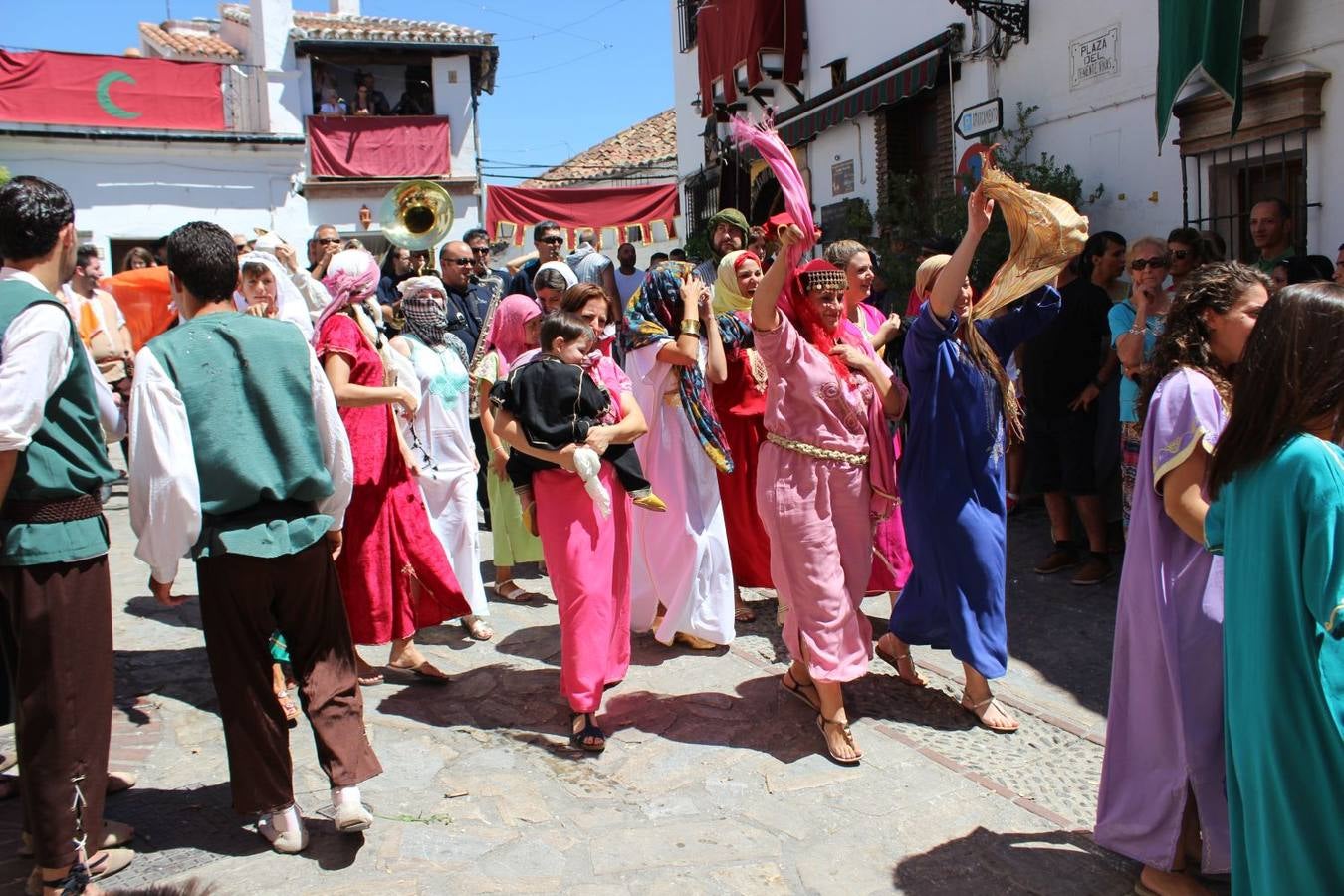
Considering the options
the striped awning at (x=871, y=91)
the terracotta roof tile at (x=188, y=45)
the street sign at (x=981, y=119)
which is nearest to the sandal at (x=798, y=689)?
the street sign at (x=981, y=119)

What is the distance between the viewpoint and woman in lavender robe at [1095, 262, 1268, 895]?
2.89m

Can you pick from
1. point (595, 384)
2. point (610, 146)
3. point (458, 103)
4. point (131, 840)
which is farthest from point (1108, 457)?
point (610, 146)

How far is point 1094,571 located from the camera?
6332 mm

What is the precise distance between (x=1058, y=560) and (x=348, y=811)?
4.68m

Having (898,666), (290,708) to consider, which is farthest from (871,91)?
(290,708)

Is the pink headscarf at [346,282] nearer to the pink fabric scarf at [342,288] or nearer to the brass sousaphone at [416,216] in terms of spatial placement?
the pink fabric scarf at [342,288]

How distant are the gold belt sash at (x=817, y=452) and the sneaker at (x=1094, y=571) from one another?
2.65 metres

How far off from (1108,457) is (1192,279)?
13.1 feet

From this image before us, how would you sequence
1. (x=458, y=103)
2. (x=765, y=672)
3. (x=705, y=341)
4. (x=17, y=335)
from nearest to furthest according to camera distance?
1. (x=17, y=335)
2. (x=765, y=672)
3. (x=705, y=341)
4. (x=458, y=103)

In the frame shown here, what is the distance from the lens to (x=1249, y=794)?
2.44 metres

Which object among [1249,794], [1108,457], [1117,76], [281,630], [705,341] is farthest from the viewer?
[1117,76]

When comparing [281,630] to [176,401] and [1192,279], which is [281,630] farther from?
[1192,279]

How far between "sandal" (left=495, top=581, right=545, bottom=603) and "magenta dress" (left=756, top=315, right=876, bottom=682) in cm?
237

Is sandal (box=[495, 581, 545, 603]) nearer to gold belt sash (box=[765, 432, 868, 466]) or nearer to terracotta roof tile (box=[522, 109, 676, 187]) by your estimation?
gold belt sash (box=[765, 432, 868, 466])
